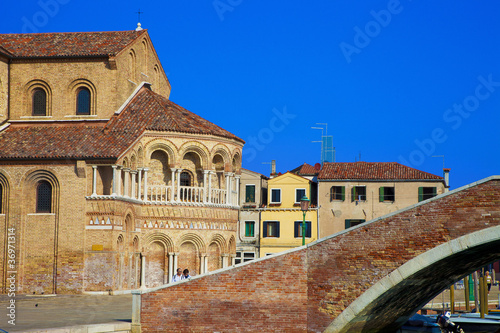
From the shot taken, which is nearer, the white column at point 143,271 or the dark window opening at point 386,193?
the white column at point 143,271

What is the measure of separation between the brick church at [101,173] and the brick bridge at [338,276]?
9699 mm

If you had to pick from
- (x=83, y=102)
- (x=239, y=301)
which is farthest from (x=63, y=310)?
(x=83, y=102)

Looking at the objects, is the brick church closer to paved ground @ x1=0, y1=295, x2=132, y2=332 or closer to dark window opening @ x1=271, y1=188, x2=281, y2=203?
paved ground @ x1=0, y1=295, x2=132, y2=332

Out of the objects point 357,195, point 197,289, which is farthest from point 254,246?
point 197,289

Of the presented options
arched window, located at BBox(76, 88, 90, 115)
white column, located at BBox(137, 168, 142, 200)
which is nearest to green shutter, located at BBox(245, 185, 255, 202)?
white column, located at BBox(137, 168, 142, 200)

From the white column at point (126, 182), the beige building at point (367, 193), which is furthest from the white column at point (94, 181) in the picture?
the beige building at point (367, 193)

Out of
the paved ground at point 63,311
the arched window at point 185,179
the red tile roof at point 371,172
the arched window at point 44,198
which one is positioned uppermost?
the red tile roof at point 371,172

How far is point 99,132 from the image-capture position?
3142 cm

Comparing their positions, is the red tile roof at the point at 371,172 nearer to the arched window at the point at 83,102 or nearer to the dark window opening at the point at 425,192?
the dark window opening at the point at 425,192

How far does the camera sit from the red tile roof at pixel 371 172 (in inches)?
1767

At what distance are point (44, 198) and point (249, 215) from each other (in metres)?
18.2

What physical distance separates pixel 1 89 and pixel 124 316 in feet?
49.5

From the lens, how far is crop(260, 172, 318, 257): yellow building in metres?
45.5

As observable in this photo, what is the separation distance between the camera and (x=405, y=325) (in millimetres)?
27250
